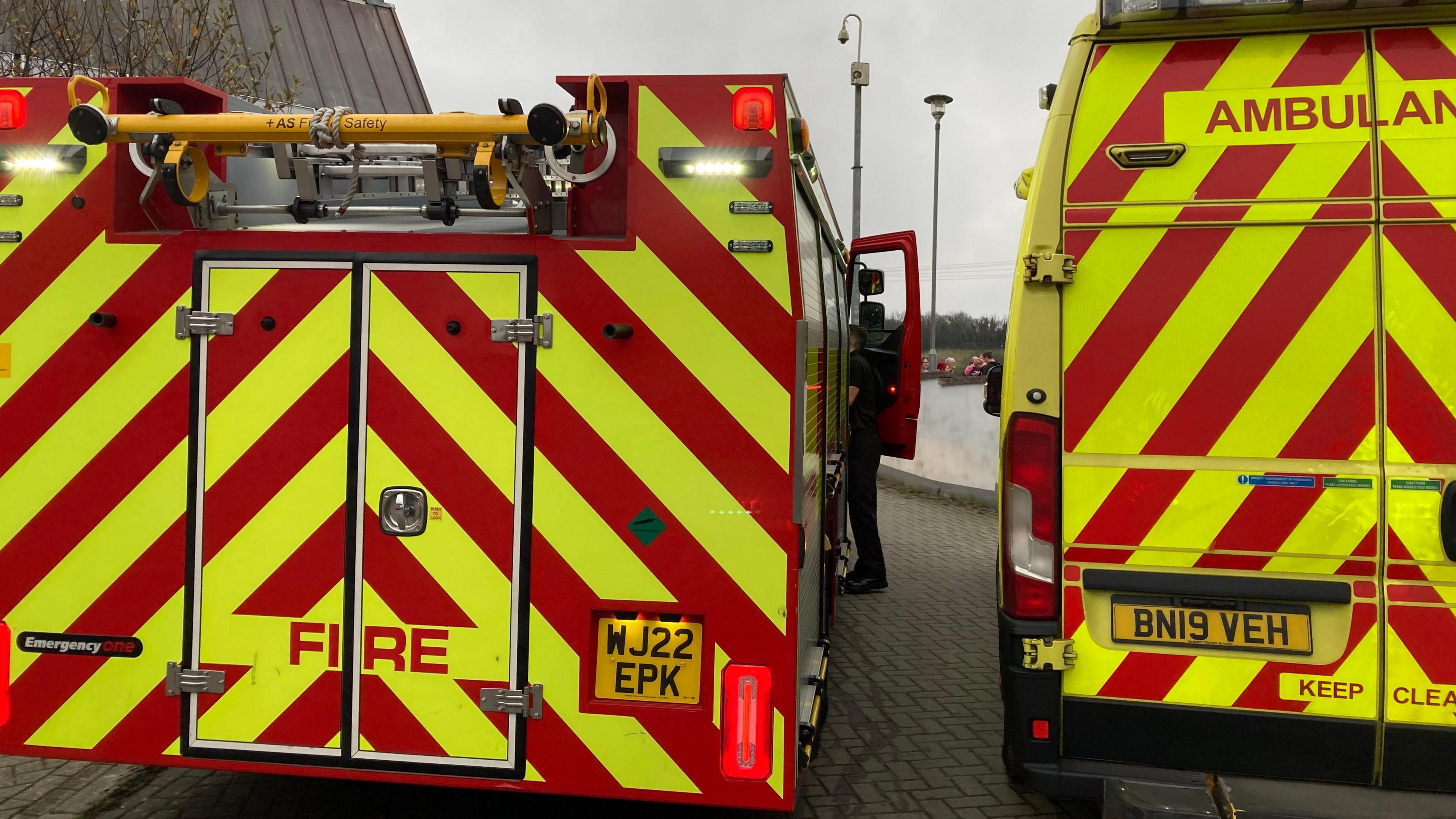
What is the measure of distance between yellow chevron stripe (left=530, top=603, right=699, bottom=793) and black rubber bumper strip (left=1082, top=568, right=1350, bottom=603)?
1396 millimetres

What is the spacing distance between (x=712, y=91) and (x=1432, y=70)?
209cm

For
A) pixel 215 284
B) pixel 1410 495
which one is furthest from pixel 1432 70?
pixel 215 284

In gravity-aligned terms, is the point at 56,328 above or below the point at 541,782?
above

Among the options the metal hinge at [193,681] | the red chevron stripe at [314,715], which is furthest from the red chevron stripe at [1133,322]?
the metal hinge at [193,681]

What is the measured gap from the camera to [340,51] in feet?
68.5

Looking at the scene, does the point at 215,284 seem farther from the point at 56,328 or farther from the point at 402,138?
the point at 402,138

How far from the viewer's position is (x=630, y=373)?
3.00 meters

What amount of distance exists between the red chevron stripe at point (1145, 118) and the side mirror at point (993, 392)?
8.68 ft

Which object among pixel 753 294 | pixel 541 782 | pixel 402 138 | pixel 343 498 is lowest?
pixel 541 782

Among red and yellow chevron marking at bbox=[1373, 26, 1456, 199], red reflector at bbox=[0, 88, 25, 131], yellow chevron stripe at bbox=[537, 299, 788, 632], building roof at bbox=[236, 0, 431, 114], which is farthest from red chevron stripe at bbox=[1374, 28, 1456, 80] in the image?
building roof at bbox=[236, 0, 431, 114]

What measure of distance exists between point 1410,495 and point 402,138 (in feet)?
10.3

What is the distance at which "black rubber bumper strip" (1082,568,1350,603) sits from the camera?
2.82m

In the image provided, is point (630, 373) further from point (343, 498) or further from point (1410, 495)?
point (1410, 495)

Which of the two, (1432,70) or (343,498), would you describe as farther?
(343,498)
